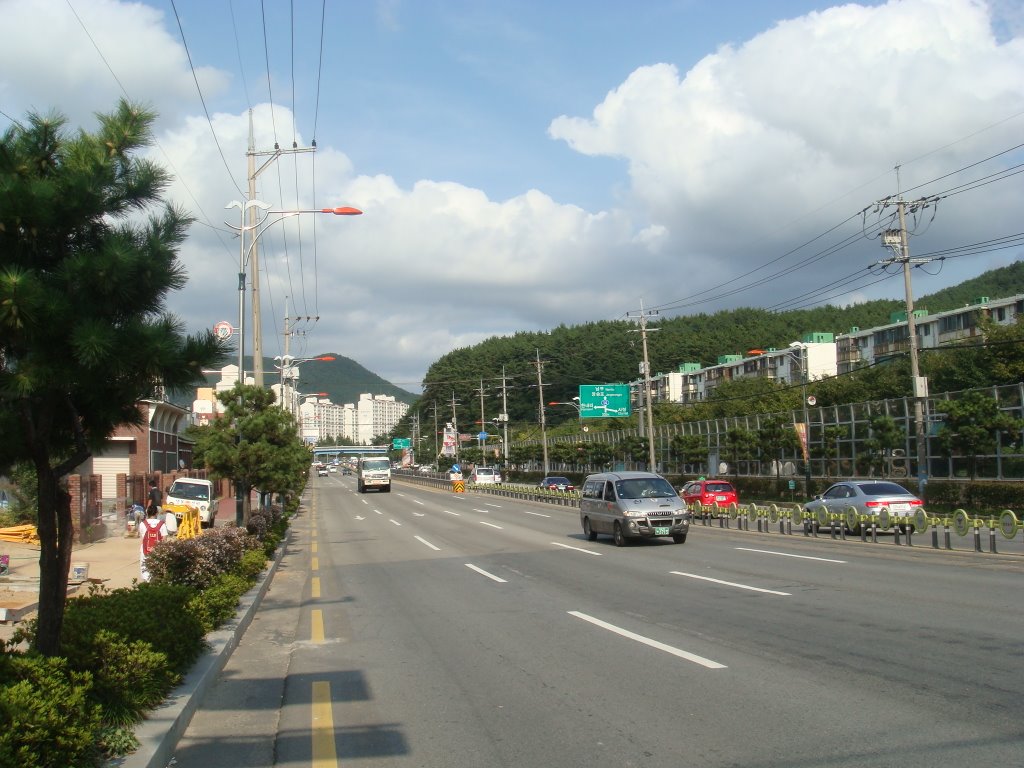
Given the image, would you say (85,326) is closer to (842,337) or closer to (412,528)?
(412,528)

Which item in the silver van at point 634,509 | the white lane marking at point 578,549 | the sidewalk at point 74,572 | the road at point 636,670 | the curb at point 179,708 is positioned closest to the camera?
the curb at point 179,708

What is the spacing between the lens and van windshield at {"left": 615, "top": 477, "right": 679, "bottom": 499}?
2309 cm

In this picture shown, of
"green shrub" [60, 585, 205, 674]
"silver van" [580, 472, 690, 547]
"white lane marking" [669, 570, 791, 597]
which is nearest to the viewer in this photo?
"green shrub" [60, 585, 205, 674]

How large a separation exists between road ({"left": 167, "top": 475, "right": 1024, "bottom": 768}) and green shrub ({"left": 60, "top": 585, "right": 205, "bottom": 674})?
1.73 ft

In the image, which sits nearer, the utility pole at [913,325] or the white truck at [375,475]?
the utility pole at [913,325]

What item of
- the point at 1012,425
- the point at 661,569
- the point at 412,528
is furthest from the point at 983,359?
the point at 661,569

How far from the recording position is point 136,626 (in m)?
7.49

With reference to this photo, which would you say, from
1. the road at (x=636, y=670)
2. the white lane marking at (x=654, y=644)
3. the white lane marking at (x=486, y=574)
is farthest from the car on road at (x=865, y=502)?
the white lane marking at (x=654, y=644)

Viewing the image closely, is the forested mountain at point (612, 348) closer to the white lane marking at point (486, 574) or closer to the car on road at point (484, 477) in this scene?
the car on road at point (484, 477)

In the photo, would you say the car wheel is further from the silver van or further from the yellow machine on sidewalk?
the yellow machine on sidewalk

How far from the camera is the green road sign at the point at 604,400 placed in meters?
52.2

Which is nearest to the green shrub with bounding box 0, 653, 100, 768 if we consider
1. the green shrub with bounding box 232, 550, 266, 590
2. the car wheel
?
the green shrub with bounding box 232, 550, 266, 590

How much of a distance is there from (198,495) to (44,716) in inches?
1106

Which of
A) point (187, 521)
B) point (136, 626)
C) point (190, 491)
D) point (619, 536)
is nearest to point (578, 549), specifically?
point (619, 536)
